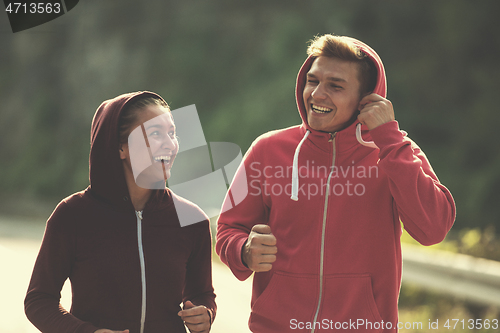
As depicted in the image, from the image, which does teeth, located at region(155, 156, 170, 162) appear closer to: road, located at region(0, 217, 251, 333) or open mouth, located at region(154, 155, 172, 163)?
open mouth, located at region(154, 155, 172, 163)

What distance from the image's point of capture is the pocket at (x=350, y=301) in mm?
2232

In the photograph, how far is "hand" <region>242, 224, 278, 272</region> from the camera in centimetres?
221

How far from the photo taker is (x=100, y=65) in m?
13.8

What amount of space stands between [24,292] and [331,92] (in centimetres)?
411

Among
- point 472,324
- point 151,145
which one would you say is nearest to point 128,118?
point 151,145

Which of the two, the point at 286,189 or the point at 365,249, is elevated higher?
the point at 286,189

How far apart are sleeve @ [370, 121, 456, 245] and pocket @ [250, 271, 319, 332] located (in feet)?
1.50

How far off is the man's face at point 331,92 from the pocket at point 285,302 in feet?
2.10

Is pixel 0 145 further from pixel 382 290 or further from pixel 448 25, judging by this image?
A: pixel 382 290

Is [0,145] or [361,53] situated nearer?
[361,53]

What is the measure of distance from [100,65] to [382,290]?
1260cm

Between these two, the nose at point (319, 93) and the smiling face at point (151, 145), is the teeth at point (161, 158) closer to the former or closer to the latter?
the smiling face at point (151, 145)

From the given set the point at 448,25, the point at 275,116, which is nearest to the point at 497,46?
the point at 448,25

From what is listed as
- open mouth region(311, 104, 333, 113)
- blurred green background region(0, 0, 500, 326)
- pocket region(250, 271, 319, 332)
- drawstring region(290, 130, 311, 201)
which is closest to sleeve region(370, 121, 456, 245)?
open mouth region(311, 104, 333, 113)
